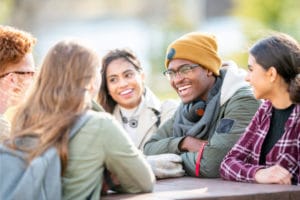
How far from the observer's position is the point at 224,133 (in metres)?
5.62

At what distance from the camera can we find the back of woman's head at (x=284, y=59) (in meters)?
5.17

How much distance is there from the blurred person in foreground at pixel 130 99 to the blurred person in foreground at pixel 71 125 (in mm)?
1613

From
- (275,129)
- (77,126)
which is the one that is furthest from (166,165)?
(77,126)

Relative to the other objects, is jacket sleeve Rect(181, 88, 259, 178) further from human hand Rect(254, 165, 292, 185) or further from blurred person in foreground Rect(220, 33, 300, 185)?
human hand Rect(254, 165, 292, 185)

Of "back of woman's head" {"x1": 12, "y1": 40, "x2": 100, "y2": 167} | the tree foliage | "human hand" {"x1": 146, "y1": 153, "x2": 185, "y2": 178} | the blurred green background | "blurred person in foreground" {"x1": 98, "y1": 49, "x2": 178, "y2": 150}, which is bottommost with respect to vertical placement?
the blurred green background

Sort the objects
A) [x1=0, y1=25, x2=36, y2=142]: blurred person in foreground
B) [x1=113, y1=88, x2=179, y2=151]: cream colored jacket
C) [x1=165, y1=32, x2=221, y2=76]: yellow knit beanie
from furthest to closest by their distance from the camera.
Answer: [x1=113, y1=88, x2=179, y2=151]: cream colored jacket < [x1=165, y1=32, x2=221, y2=76]: yellow knit beanie < [x1=0, y1=25, x2=36, y2=142]: blurred person in foreground

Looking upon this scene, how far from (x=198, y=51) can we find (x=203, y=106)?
1.03 feet

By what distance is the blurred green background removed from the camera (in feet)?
64.8

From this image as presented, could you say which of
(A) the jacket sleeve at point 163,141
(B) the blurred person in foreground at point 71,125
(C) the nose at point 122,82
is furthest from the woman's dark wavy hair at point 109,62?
(B) the blurred person in foreground at point 71,125

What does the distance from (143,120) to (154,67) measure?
15.9 m

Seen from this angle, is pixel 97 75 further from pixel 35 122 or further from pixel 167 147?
pixel 167 147

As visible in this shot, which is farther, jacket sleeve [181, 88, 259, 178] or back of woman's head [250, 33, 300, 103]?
jacket sleeve [181, 88, 259, 178]

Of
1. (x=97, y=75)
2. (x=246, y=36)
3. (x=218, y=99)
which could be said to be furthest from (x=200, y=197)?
(x=246, y=36)

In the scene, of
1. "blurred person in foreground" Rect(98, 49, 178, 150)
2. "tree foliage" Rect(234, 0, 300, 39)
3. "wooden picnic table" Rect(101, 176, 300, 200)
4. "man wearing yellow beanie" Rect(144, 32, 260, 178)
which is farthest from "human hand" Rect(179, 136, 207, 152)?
"tree foliage" Rect(234, 0, 300, 39)
